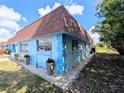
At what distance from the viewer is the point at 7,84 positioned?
25.5 feet

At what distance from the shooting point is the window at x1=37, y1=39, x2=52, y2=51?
11.2 m

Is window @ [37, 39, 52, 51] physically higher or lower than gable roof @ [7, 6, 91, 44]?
lower

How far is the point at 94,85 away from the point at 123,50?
1865 centimetres

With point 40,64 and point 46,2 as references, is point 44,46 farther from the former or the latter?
point 46,2

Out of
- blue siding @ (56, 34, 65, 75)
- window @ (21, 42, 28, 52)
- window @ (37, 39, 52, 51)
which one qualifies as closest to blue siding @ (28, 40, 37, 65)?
→ window @ (37, 39, 52, 51)

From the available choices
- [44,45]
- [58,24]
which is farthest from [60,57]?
[44,45]

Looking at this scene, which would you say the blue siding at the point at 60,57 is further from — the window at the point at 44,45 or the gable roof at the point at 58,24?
the window at the point at 44,45

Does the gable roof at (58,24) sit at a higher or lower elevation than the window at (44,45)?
higher

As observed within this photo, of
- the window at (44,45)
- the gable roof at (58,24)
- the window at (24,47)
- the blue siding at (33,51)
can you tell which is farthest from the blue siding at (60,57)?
the window at (24,47)

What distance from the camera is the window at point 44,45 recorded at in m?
11.2

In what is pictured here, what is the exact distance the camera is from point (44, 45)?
11781mm

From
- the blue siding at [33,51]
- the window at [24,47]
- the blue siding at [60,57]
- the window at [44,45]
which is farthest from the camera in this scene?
the window at [24,47]

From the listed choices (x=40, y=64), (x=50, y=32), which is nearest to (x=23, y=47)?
(x=40, y=64)

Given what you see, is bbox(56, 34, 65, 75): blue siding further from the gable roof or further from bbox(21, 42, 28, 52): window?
bbox(21, 42, 28, 52): window
